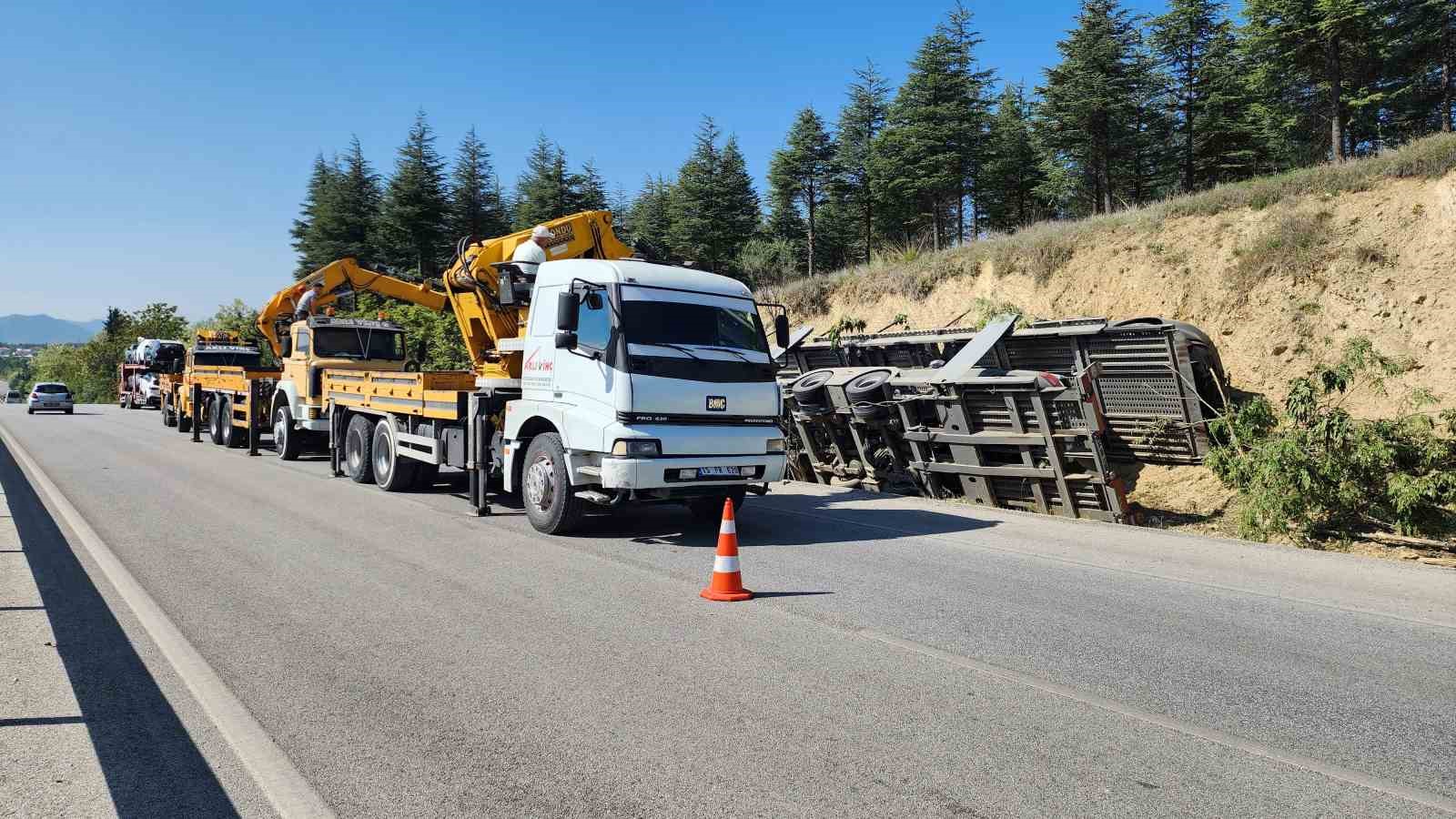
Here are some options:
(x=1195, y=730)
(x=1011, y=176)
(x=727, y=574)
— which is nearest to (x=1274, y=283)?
(x=727, y=574)

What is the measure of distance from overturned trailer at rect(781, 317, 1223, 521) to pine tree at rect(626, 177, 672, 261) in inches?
1249

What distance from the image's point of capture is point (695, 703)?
430cm

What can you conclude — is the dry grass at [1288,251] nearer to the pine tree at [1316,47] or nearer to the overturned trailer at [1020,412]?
the overturned trailer at [1020,412]

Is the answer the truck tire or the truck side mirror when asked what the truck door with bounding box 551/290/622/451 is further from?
the truck tire

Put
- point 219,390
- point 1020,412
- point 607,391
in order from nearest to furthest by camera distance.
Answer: point 607,391
point 1020,412
point 219,390

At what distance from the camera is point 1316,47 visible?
27.4 metres

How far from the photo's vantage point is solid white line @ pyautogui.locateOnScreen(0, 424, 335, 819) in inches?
131

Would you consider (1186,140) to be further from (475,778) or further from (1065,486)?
(475,778)

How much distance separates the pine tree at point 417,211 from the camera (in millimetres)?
48500

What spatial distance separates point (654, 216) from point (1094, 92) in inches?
1065

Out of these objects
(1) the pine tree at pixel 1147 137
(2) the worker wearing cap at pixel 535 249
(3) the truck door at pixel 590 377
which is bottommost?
(3) the truck door at pixel 590 377

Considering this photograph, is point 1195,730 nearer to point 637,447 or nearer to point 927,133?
point 637,447

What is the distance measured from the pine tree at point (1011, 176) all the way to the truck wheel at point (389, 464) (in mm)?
31096

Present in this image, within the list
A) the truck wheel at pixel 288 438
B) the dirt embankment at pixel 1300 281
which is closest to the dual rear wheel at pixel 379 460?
the truck wheel at pixel 288 438
